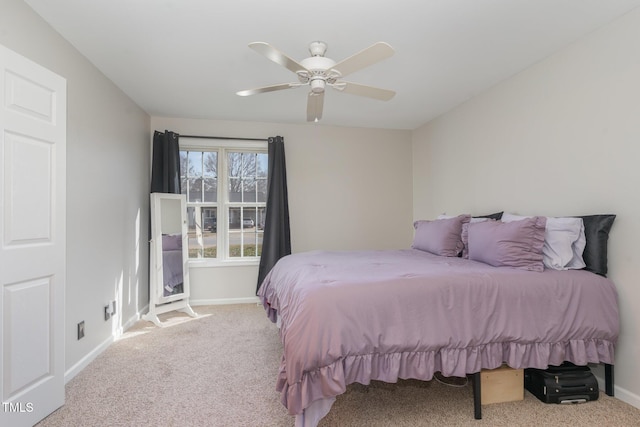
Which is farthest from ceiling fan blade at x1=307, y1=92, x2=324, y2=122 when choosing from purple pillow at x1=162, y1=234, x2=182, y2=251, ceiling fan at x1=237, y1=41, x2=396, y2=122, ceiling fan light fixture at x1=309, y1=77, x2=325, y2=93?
purple pillow at x1=162, y1=234, x2=182, y2=251

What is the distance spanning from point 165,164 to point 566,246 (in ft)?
13.8

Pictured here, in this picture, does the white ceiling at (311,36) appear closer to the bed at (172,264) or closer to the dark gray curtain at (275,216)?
the dark gray curtain at (275,216)

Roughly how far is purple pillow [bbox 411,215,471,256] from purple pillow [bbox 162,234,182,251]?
115 inches

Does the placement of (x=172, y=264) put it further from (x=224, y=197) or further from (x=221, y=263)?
(x=224, y=197)

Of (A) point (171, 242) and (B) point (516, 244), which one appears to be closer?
(B) point (516, 244)

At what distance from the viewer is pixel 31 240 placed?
1917 millimetres

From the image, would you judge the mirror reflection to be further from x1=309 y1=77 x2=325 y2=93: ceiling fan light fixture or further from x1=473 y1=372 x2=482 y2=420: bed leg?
x1=473 y1=372 x2=482 y2=420: bed leg

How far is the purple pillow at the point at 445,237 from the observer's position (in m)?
3.07

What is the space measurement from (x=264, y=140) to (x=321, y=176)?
94 centimetres

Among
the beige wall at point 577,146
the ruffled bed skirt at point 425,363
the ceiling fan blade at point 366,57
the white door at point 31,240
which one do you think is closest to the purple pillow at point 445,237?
the beige wall at point 577,146

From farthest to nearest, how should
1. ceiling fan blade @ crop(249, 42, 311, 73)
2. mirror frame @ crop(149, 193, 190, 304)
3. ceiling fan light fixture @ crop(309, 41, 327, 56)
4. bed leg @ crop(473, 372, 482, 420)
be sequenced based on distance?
mirror frame @ crop(149, 193, 190, 304), ceiling fan light fixture @ crop(309, 41, 327, 56), bed leg @ crop(473, 372, 482, 420), ceiling fan blade @ crop(249, 42, 311, 73)

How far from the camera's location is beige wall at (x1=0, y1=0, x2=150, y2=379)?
228 cm

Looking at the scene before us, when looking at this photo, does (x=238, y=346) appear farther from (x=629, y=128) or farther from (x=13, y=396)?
(x=629, y=128)

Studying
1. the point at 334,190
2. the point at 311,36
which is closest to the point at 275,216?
the point at 334,190
